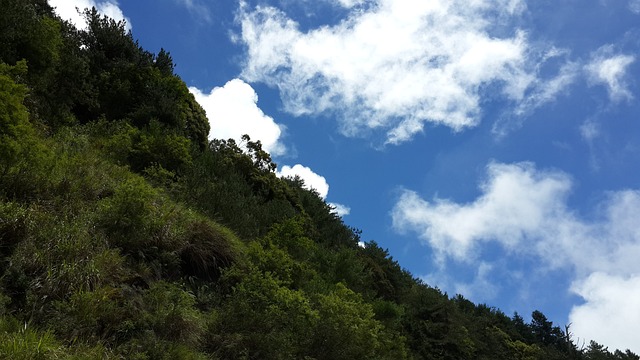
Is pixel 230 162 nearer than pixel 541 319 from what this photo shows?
Yes

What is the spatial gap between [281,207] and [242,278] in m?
8.98

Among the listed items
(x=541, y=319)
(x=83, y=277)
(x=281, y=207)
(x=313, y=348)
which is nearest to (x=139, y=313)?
(x=83, y=277)

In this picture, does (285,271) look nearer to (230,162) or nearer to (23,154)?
(23,154)

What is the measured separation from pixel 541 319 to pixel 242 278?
69.2 metres

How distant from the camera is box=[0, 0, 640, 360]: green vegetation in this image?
6.01 meters

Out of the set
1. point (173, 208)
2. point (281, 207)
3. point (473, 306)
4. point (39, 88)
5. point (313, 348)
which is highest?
point (473, 306)

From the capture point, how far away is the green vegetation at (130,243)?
601 cm

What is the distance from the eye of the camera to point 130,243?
25.9ft

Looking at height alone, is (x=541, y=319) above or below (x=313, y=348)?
above

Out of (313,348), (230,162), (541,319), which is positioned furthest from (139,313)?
(541,319)

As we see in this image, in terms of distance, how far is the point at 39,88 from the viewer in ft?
42.5

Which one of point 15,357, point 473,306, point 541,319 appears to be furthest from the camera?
point 541,319

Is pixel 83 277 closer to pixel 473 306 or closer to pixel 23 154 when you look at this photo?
pixel 23 154

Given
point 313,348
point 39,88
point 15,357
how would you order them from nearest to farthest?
point 15,357 < point 313,348 < point 39,88
